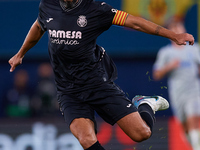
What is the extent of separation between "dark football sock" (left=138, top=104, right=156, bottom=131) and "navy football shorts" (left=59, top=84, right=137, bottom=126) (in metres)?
0.28

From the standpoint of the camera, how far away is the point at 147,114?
5957mm

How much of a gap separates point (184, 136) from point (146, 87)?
196 cm

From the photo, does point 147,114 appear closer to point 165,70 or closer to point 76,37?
point 76,37

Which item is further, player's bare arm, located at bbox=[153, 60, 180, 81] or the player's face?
player's bare arm, located at bbox=[153, 60, 180, 81]

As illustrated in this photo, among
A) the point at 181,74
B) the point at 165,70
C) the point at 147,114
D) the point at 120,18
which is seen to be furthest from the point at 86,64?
the point at 181,74

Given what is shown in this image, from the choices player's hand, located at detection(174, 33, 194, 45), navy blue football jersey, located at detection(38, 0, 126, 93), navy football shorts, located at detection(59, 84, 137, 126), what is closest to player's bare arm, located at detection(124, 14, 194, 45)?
player's hand, located at detection(174, 33, 194, 45)

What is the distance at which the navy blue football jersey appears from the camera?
538 centimetres

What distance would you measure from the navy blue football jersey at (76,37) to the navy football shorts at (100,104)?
106 millimetres

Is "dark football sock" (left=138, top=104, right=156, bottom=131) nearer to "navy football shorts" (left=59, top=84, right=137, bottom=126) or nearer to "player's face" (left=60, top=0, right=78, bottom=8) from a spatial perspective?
"navy football shorts" (left=59, top=84, right=137, bottom=126)

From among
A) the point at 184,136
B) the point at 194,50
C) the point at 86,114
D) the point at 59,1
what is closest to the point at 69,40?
the point at 59,1

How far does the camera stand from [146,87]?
11.2 meters

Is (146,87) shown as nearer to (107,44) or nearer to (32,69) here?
(107,44)

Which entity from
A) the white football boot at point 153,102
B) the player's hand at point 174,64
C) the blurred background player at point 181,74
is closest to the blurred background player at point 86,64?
the white football boot at point 153,102

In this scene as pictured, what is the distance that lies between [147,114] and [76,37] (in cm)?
138
